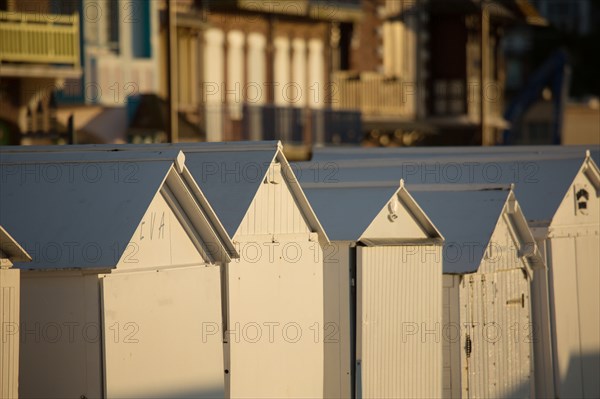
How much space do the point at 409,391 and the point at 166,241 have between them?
138 inches

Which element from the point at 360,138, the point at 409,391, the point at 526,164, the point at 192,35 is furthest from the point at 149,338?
the point at 360,138

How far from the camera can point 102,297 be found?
12602 millimetres

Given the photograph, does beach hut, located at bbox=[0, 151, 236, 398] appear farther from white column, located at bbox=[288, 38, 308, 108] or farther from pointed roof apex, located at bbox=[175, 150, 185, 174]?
white column, located at bbox=[288, 38, 308, 108]

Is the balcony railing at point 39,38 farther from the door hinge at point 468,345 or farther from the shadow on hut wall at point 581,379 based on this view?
the door hinge at point 468,345

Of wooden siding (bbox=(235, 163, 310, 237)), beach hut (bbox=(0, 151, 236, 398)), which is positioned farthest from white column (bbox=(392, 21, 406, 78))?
beach hut (bbox=(0, 151, 236, 398))

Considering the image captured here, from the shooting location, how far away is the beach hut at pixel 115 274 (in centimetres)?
1266

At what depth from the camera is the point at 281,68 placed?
40.4 metres

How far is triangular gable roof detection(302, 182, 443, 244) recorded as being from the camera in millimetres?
15383

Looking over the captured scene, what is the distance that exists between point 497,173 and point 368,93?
77.7 feet

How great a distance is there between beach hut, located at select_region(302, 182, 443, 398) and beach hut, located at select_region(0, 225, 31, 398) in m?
3.98

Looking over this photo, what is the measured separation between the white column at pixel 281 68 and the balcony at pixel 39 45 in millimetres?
10163

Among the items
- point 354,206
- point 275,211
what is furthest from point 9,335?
point 354,206

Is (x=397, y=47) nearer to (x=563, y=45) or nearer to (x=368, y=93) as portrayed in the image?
(x=368, y=93)

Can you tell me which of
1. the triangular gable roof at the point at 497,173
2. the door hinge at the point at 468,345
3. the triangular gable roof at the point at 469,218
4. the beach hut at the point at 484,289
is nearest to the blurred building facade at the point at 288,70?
the triangular gable roof at the point at 497,173
